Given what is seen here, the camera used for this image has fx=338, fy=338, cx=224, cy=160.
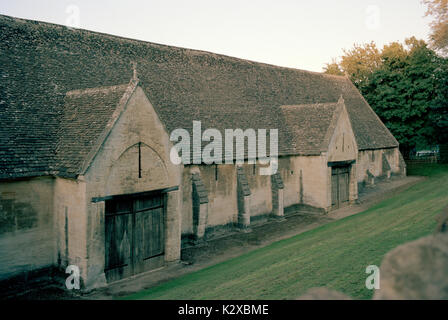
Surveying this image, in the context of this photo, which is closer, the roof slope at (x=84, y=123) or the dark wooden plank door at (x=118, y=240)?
the roof slope at (x=84, y=123)

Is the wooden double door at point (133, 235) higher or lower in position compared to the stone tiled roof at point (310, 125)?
lower

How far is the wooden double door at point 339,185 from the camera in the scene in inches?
1035

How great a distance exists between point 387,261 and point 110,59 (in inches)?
838

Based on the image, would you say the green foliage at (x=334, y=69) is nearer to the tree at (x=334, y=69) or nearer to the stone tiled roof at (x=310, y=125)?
the tree at (x=334, y=69)

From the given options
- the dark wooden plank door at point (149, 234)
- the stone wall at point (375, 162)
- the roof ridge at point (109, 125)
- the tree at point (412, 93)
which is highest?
the tree at point (412, 93)

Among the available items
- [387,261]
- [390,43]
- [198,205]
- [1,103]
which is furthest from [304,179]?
[390,43]

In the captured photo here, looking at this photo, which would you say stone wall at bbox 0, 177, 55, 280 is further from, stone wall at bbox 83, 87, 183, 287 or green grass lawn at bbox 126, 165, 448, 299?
green grass lawn at bbox 126, 165, 448, 299

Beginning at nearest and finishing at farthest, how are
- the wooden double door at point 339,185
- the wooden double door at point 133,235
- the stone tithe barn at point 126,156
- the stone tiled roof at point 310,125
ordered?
the stone tithe barn at point 126,156
the wooden double door at point 133,235
the stone tiled roof at point 310,125
the wooden double door at point 339,185

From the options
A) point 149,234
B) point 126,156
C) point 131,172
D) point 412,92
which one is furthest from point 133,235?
point 412,92

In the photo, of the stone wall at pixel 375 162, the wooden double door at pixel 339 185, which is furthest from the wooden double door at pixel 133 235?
the stone wall at pixel 375 162

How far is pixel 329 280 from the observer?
353 inches

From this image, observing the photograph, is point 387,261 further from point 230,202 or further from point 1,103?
point 230,202

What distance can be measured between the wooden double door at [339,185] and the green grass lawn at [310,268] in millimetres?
9977
